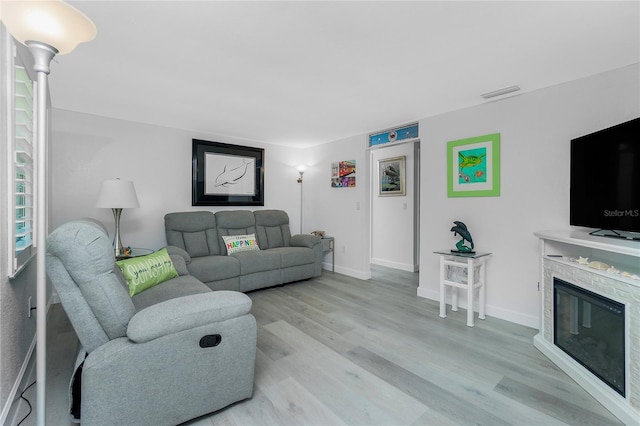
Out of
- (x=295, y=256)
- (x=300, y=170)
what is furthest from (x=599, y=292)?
(x=300, y=170)

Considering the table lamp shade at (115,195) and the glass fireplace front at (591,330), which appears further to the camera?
the table lamp shade at (115,195)

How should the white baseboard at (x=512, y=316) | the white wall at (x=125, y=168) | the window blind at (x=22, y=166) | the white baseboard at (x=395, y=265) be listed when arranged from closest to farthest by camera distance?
the window blind at (x=22, y=166)
the white baseboard at (x=512, y=316)
the white wall at (x=125, y=168)
the white baseboard at (x=395, y=265)

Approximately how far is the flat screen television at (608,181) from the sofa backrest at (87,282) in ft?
9.45

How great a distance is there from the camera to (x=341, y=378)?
1899mm

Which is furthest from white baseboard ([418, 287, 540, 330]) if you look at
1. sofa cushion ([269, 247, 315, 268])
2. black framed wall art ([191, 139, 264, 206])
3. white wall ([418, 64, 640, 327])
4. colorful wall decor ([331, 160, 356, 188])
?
black framed wall art ([191, 139, 264, 206])

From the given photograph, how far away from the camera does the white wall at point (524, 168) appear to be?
7.62 ft

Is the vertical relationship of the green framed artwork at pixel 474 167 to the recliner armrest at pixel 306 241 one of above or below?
above

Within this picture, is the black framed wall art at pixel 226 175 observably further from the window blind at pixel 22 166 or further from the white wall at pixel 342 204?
the window blind at pixel 22 166

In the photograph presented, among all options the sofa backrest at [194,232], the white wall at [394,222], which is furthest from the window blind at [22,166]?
the white wall at [394,222]

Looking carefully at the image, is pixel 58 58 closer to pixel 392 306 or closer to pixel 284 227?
pixel 284 227

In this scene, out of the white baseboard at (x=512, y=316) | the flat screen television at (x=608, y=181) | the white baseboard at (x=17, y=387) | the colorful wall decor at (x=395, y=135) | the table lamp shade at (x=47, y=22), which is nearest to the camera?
the table lamp shade at (x=47, y=22)

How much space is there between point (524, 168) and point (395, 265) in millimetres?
2835

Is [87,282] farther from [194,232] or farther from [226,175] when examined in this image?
[226,175]

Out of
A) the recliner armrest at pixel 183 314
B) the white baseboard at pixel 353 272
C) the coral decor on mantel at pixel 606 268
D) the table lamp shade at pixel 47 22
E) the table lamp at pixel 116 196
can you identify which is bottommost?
the white baseboard at pixel 353 272
